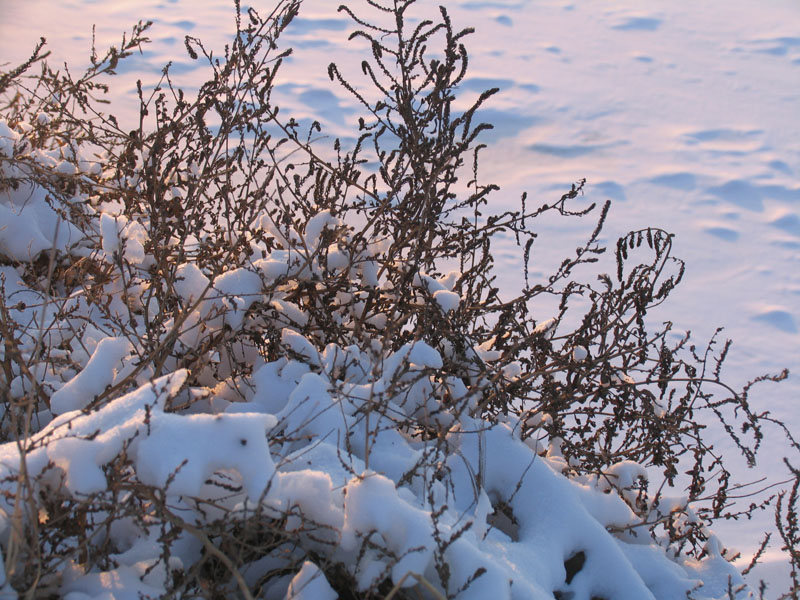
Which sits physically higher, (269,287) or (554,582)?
(269,287)

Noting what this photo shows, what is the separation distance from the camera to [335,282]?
7.22 ft

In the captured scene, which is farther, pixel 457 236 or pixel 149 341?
pixel 457 236

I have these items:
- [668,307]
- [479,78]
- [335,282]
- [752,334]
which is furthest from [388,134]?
[335,282]

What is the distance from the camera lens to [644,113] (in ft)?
24.0

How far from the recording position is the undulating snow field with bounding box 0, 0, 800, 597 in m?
4.90

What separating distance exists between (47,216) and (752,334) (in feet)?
13.0

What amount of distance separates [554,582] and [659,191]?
4833 mm

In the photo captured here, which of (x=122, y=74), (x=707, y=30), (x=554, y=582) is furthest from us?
(x=707, y=30)

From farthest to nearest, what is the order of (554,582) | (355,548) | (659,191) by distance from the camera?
(659,191), (554,582), (355,548)

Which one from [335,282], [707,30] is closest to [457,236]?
[335,282]

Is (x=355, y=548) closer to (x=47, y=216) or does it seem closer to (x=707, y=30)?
(x=47, y=216)

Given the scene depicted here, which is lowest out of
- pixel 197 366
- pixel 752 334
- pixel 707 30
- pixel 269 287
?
pixel 752 334

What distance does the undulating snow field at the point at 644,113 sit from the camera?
490cm

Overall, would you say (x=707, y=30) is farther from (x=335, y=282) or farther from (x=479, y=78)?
(x=335, y=282)
